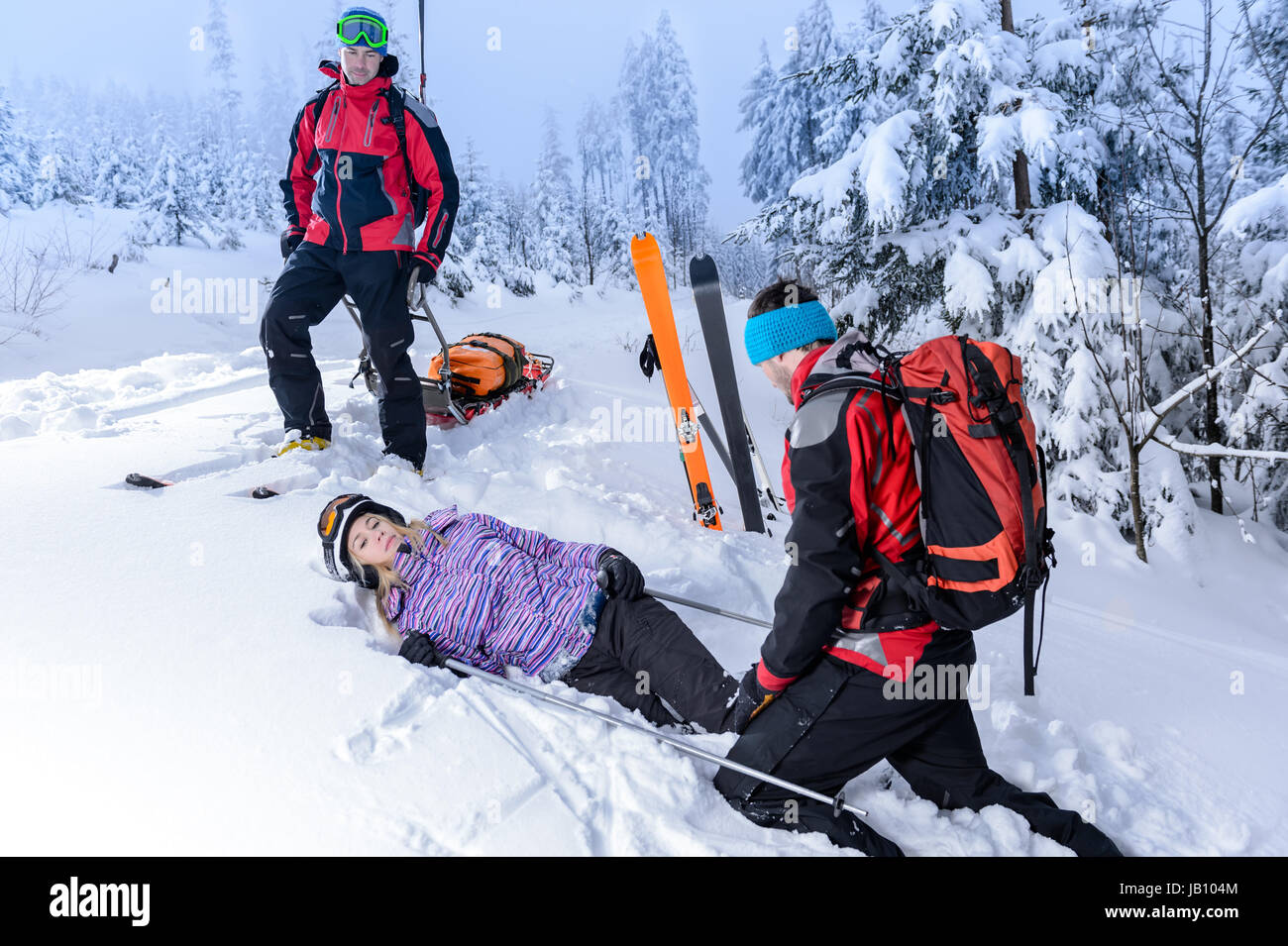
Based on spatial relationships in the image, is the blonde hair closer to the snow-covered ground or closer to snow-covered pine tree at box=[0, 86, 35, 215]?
the snow-covered ground

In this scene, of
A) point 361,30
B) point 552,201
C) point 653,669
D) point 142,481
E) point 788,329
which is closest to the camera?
point 788,329

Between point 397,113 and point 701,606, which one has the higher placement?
point 397,113

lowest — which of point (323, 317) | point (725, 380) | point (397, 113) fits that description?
point (725, 380)

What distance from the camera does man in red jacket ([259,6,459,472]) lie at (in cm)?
432

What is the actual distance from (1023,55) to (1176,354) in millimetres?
2939

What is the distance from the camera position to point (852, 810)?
85.4 inches

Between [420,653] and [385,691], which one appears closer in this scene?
[385,691]

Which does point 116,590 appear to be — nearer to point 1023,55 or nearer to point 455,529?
point 455,529

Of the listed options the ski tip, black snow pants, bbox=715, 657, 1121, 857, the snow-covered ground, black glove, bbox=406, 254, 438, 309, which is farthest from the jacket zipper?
black snow pants, bbox=715, 657, 1121, 857

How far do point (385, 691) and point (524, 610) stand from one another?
2.38 ft

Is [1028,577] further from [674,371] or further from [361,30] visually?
[361,30]

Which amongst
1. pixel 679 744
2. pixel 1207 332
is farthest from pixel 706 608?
pixel 1207 332

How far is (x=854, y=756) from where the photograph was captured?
85.9 inches
